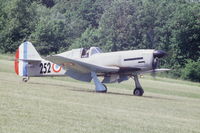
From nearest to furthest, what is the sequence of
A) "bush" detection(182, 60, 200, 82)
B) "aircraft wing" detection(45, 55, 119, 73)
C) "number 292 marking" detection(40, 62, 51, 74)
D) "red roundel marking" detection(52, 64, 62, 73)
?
"aircraft wing" detection(45, 55, 119, 73), "red roundel marking" detection(52, 64, 62, 73), "number 292 marking" detection(40, 62, 51, 74), "bush" detection(182, 60, 200, 82)

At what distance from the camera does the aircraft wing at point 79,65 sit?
2016 centimetres

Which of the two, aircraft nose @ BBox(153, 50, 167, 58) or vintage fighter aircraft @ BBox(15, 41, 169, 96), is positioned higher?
aircraft nose @ BBox(153, 50, 167, 58)

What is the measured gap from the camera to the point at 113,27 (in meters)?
62.8

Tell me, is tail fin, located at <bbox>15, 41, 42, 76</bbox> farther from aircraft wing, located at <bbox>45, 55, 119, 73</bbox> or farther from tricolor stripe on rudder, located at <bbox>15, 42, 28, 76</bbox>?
aircraft wing, located at <bbox>45, 55, 119, 73</bbox>

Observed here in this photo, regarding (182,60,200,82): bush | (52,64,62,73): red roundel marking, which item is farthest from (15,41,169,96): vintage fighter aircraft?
(182,60,200,82): bush

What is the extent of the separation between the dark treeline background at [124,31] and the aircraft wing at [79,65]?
3049 centimetres

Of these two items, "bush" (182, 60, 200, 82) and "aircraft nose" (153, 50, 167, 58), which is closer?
"aircraft nose" (153, 50, 167, 58)

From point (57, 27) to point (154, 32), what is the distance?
33.4ft

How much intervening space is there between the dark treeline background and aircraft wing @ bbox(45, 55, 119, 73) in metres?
30.5

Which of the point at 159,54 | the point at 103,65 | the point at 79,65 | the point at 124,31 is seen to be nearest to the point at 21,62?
the point at 79,65

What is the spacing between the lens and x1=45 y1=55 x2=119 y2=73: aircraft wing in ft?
Answer: 66.1

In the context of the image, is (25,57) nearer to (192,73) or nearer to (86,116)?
(86,116)

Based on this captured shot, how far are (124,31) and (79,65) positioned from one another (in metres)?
41.4

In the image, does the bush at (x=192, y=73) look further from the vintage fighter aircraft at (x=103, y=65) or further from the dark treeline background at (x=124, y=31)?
the vintage fighter aircraft at (x=103, y=65)
